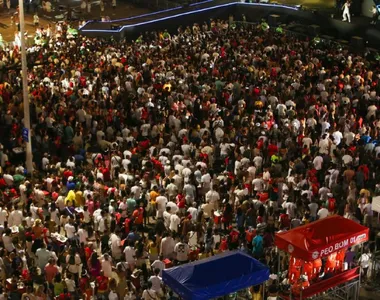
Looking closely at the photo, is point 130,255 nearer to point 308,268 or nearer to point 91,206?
point 91,206

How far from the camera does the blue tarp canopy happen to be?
15.5 meters

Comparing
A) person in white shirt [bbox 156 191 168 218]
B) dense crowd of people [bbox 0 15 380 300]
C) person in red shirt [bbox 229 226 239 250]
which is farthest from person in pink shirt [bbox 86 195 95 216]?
person in red shirt [bbox 229 226 239 250]

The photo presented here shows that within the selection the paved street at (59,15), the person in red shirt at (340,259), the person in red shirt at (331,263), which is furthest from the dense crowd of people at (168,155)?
the paved street at (59,15)

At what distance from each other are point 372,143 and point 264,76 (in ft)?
23.5

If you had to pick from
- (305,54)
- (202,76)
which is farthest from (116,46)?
(305,54)

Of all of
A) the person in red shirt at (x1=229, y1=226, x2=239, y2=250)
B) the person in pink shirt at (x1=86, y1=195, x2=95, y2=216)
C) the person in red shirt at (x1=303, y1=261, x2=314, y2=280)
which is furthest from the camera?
the person in pink shirt at (x1=86, y1=195, x2=95, y2=216)

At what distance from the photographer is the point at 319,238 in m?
16.9

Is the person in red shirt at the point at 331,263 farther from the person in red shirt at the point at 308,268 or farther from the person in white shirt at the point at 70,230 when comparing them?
the person in white shirt at the point at 70,230

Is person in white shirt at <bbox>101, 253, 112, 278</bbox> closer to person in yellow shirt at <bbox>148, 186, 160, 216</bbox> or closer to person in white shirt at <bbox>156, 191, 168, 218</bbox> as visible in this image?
person in white shirt at <bbox>156, 191, 168, 218</bbox>

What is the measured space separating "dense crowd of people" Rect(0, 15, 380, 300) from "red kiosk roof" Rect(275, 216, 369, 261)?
0.96 meters

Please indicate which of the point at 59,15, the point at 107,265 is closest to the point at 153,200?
the point at 107,265

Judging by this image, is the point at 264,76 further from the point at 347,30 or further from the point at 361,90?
the point at 347,30

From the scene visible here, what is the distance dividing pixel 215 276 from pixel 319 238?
7.71ft

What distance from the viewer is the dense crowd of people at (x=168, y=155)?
1856 cm
